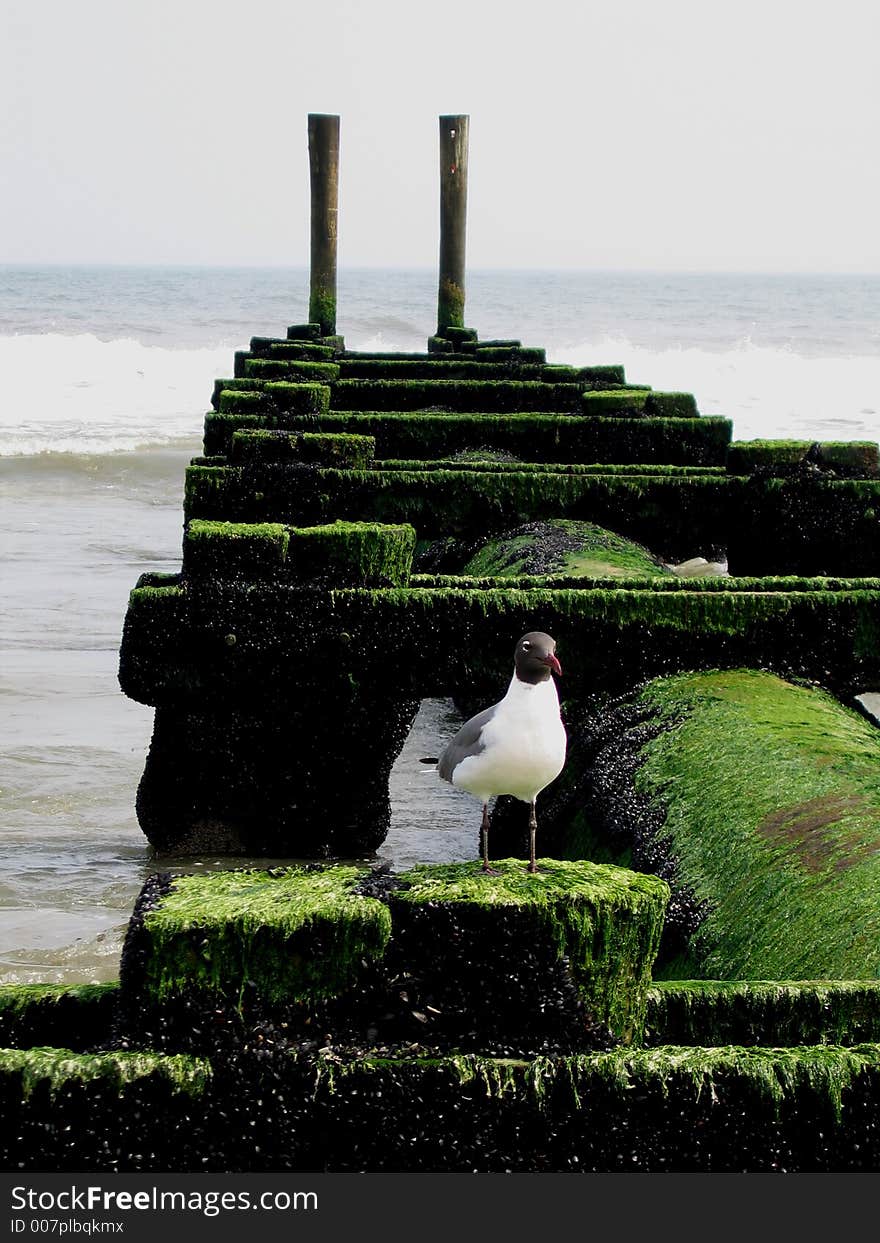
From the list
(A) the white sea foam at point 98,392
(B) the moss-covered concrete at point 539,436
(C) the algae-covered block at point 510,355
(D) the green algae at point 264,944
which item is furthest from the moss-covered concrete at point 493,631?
(A) the white sea foam at point 98,392

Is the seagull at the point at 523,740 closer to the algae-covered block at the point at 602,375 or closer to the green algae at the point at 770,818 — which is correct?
the green algae at the point at 770,818

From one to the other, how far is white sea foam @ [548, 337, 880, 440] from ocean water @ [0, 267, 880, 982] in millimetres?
151

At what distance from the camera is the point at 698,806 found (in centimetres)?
454

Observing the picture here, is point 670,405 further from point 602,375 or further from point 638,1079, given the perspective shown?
point 638,1079

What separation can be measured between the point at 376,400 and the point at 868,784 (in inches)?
322

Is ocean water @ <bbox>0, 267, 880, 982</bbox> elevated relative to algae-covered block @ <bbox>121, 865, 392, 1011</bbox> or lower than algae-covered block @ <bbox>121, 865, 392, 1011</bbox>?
lower

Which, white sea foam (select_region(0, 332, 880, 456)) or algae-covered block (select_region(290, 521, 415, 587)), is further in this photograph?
white sea foam (select_region(0, 332, 880, 456))

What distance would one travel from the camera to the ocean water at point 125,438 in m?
6.59

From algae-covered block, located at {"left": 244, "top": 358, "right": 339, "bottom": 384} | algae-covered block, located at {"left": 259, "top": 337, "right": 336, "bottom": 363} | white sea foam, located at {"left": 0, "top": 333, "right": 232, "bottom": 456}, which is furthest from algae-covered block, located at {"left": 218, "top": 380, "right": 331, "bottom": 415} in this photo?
white sea foam, located at {"left": 0, "top": 333, "right": 232, "bottom": 456}

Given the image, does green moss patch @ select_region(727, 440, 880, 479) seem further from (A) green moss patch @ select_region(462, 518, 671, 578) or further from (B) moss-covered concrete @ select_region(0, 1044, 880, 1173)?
(B) moss-covered concrete @ select_region(0, 1044, 880, 1173)

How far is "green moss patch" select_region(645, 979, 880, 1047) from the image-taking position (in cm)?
292

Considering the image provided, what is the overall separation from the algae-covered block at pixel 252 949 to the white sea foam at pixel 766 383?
28.4m

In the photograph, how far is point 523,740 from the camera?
324 centimetres

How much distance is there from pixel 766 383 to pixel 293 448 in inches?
1528
